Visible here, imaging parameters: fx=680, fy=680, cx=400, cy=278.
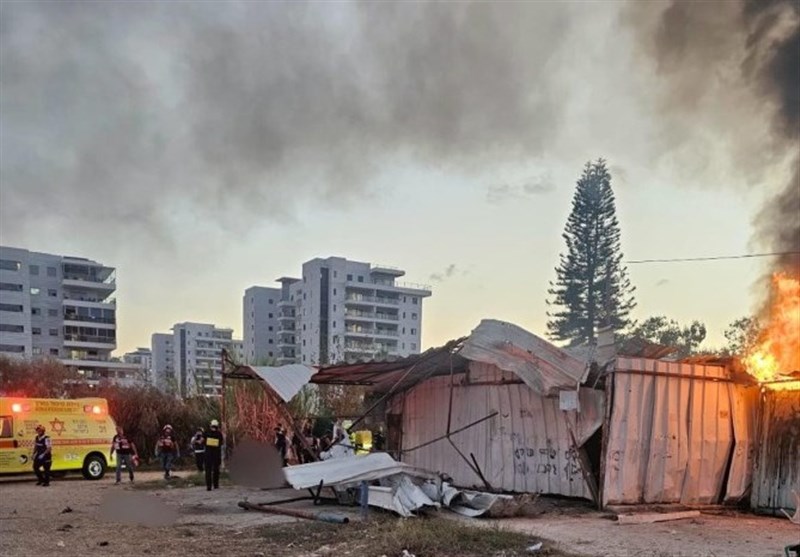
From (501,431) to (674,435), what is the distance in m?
3.24

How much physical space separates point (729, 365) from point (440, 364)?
18.1 feet

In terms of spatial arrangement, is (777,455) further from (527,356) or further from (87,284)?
(87,284)

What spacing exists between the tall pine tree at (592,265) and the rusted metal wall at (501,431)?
29.1 meters

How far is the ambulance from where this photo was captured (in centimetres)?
1862

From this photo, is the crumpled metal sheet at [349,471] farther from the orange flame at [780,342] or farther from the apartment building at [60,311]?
the apartment building at [60,311]

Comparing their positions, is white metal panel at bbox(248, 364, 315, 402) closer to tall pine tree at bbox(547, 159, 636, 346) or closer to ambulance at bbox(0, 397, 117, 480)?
ambulance at bbox(0, 397, 117, 480)

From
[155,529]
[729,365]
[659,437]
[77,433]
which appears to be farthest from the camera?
[77,433]

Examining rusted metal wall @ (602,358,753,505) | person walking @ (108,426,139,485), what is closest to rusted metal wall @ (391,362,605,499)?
rusted metal wall @ (602,358,753,505)

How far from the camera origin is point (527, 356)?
1154 cm

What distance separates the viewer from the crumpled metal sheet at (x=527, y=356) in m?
11.1

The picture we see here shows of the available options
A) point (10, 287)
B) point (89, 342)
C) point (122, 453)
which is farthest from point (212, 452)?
point (89, 342)

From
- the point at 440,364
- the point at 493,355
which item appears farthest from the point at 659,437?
the point at 440,364

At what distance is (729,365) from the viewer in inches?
490

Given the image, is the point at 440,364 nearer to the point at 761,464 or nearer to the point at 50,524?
the point at 761,464
